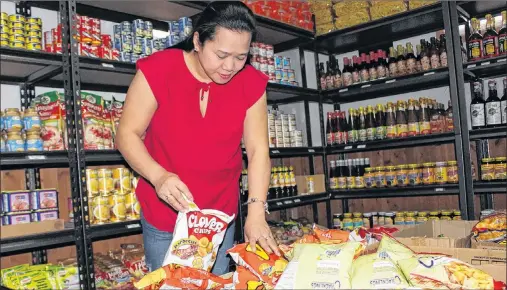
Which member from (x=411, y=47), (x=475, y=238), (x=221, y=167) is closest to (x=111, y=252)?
(x=221, y=167)

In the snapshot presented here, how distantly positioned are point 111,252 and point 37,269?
0.57 metres

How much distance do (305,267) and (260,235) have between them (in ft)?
1.09

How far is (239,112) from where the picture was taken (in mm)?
1810

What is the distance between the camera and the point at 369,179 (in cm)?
428

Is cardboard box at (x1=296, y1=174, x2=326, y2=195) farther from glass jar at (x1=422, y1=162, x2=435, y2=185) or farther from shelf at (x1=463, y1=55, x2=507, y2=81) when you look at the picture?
shelf at (x1=463, y1=55, x2=507, y2=81)

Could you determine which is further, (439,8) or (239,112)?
(439,8)

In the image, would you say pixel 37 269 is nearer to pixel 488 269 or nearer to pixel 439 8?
pixel 488 269

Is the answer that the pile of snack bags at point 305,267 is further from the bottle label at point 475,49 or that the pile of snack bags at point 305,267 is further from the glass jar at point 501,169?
the bottle label at point 475,49

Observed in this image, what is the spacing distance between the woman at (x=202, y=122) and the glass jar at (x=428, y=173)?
8.19ft

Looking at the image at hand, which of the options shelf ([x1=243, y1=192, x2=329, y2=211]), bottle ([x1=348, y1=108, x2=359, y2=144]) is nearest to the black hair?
shelf ([x1=243, y1=192, x2=329, y2=211])

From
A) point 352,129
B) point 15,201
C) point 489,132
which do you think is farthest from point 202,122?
point 352,129

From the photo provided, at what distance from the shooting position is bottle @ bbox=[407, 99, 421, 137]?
4.02 metres

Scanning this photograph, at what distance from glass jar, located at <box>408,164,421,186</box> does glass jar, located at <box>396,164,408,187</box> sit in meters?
0.04

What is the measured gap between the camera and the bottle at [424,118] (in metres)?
3.97
